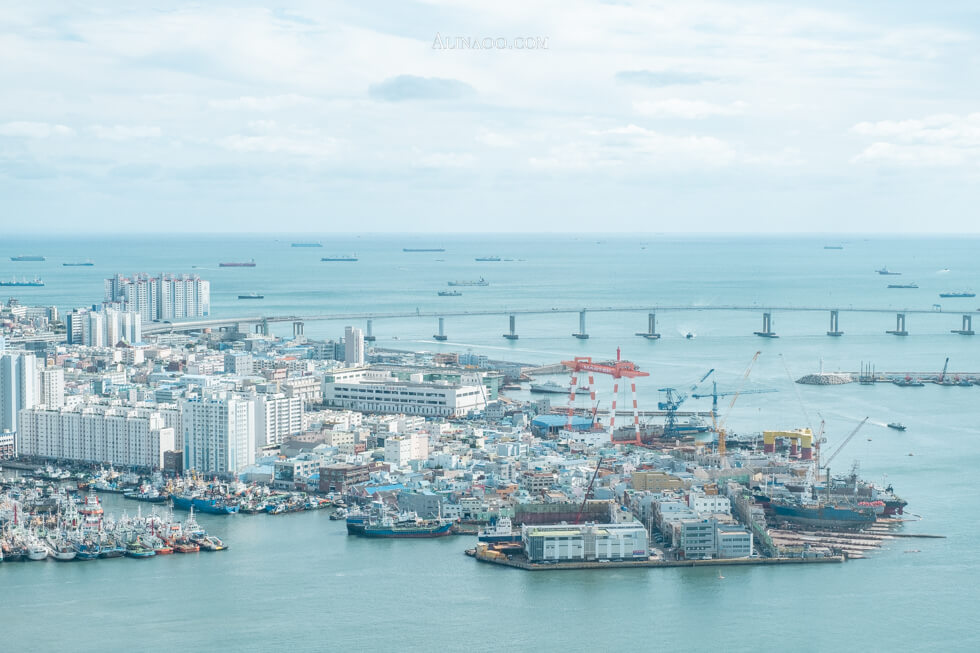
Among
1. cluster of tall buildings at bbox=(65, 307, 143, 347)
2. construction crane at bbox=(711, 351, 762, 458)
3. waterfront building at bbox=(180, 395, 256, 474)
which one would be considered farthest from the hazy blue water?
cluster of tall buildings at bbox=(65, 307, 143, 347)

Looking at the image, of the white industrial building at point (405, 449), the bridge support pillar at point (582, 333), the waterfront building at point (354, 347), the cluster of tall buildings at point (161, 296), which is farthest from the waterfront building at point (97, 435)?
the cluster of tall buildings at point (161, 296)

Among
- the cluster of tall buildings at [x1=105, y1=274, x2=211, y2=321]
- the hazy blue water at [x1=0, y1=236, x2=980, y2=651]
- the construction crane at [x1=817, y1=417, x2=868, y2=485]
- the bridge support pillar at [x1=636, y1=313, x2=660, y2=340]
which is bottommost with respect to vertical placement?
the hazy blue water at [x1=0, y1=236, x2=980, y2=651]

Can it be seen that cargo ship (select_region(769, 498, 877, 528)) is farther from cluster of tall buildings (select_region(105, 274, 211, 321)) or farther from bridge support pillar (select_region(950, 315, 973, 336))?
cluster of tall buildings (select_region(105, 274, 211, 321))

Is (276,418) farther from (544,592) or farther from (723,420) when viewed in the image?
(544,592)

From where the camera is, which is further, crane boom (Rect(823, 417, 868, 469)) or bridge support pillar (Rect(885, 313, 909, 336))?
bridge support pillar (Rect(885, 313, 909, 336))

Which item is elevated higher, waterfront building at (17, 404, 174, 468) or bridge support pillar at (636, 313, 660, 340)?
bridge support pillar at (636, 313, 660, 340)

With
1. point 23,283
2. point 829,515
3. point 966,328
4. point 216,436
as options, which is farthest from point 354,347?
point 23,283
